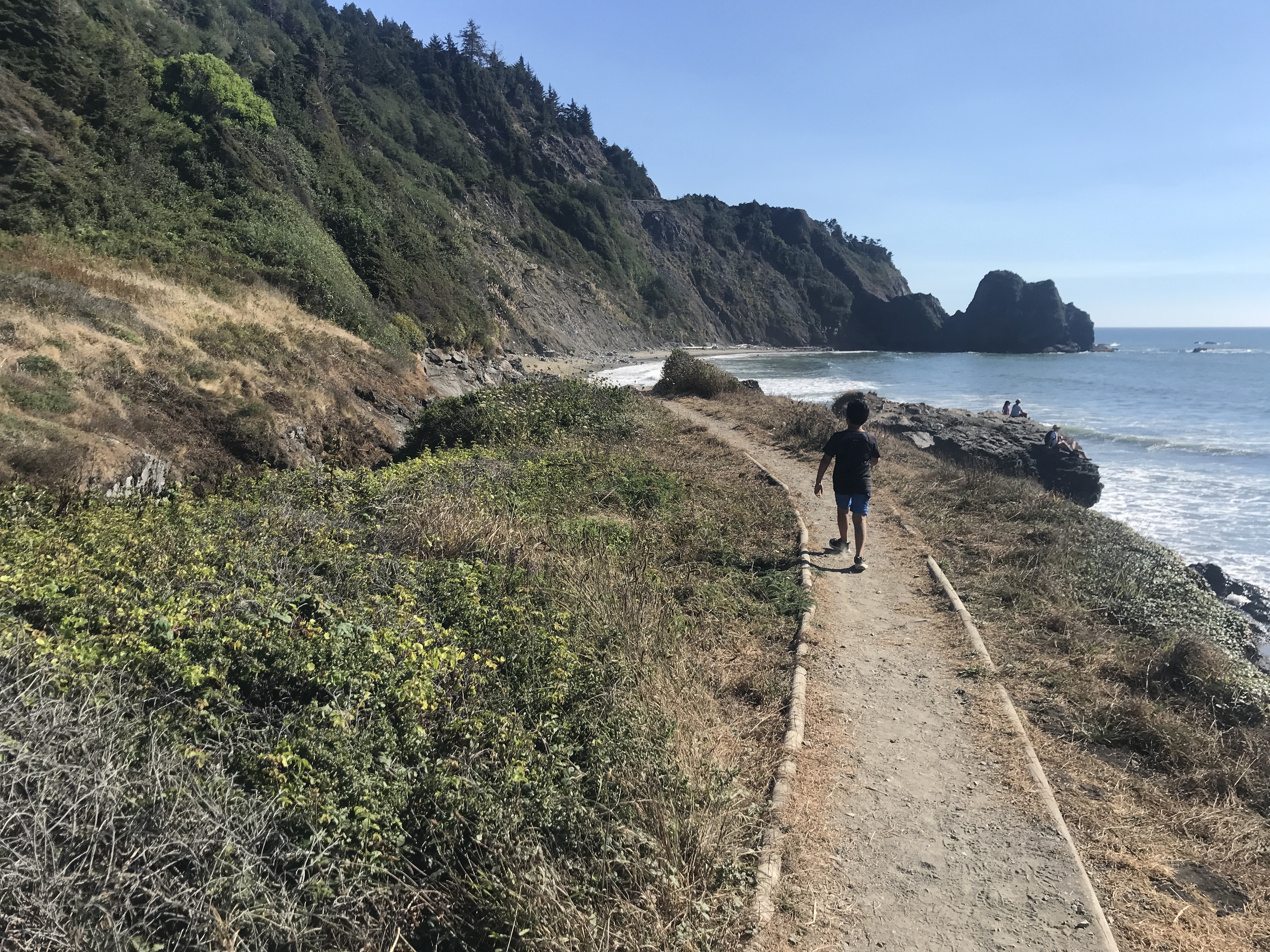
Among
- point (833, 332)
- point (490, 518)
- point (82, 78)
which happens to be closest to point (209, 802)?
point (490, 518)

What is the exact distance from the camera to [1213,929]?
3225 millimetres

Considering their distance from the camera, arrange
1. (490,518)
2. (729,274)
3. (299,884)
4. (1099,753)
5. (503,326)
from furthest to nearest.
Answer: (729,274) < (503,326) < (490,518) < (1099,753) < (299,884)

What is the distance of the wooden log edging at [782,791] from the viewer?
3154 millimetres

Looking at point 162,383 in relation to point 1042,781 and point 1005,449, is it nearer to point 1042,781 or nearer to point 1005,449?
point 1042,781

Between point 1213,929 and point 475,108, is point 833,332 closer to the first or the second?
point 475,108

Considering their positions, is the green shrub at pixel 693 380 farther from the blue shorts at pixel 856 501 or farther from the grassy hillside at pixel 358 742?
the grassy hillside at pixel 358 742

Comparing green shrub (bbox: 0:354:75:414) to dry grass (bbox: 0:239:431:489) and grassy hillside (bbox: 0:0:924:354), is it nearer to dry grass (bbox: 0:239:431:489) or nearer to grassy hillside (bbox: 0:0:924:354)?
dry grass (bbox: 0:239:431:489)

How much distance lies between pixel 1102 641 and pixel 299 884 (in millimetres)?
6413

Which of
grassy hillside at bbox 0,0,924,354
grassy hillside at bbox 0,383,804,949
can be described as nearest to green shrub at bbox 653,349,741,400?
grassy hillside at bbox 0,0,924,354

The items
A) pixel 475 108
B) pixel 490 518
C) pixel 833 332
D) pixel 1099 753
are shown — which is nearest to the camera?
pixel 1099 753

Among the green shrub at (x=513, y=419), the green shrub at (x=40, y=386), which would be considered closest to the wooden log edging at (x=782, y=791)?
the green shrub at (x=513, y=419)

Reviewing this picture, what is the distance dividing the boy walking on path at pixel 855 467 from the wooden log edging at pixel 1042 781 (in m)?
1.24

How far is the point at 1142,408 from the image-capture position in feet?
135

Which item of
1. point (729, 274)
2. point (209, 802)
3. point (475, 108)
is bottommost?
point (209, 802)
